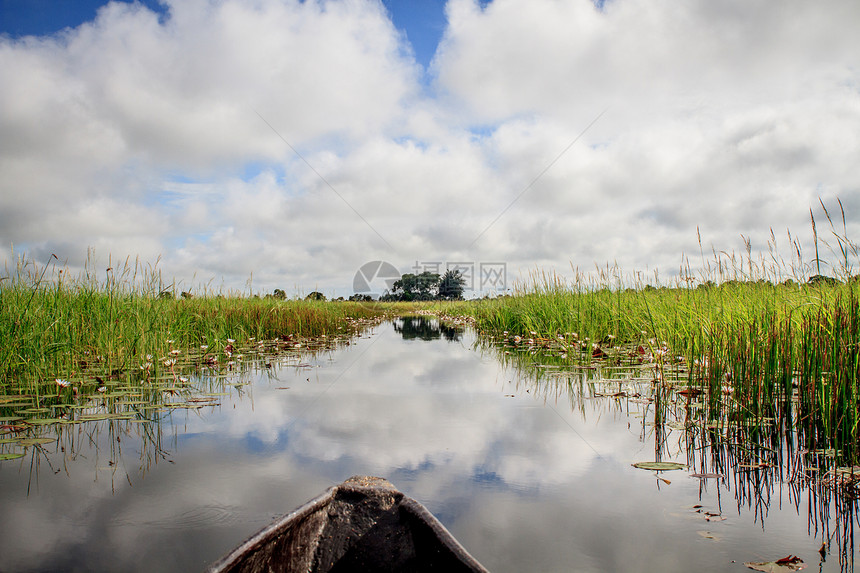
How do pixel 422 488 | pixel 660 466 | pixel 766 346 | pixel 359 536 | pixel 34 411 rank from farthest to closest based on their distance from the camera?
pixel 34 411
pixel 766 346
pixel 660 466
pixel 422 488
pixel 359 536

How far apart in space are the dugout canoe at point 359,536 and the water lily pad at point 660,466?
1.76m

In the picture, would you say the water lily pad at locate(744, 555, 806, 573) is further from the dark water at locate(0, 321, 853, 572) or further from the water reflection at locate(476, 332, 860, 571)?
the water reflection at locate(476, 332, 860, 571)

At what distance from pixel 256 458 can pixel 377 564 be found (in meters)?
1.68

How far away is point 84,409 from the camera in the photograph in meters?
4.13

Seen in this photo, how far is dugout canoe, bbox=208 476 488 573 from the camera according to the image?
1.49 metres

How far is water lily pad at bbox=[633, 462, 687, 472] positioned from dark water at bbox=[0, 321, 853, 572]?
2.3 inches

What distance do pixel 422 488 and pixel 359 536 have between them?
Result: 2.96 feet

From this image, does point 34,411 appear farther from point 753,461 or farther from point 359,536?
point 753,461

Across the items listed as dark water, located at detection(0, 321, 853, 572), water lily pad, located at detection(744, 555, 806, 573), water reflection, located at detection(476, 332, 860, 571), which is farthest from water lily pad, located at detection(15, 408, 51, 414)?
water lily pad, located at detection(744, 555, 806, 573)

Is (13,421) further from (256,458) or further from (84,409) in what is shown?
(256,458)

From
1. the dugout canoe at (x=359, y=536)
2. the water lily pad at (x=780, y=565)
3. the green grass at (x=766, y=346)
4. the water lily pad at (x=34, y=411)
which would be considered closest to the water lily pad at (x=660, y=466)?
the green grass at (x=766, y=346)

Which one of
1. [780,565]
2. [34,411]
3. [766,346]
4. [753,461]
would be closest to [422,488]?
[780,565]

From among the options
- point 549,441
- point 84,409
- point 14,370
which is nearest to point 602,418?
point 549,441

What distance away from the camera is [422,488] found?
2.54m
